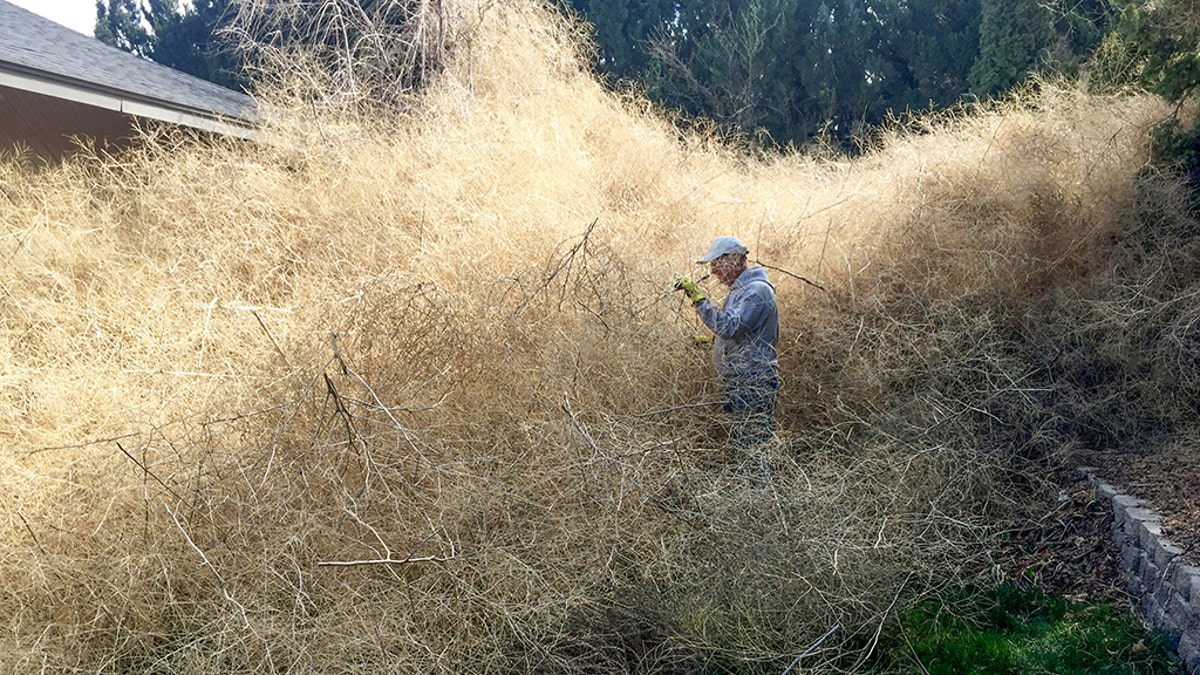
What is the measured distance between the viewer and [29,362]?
5.23 metres

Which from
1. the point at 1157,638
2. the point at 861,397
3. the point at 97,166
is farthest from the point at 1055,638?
the point at 97,166

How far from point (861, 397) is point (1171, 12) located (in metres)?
3.91

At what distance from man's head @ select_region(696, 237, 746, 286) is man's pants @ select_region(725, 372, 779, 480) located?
64cm

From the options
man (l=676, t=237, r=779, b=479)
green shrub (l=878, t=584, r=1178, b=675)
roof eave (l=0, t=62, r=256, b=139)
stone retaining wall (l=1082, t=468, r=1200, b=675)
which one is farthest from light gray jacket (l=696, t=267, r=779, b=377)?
roof eave (l=0, t=62, r=256, b=139)

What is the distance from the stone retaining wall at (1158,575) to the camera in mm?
3693

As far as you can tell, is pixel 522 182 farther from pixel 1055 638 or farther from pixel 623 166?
pixel 1055 638

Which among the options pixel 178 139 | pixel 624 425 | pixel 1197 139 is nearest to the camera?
pixel 624 425

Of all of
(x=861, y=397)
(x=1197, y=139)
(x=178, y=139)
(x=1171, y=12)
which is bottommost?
(x=178, y=139)

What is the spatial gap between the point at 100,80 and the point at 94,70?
0.62 meters

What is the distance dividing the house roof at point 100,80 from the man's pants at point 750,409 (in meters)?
6.25

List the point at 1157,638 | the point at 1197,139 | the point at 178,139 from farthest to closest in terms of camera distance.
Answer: the point at 178,139 → the point at 1197,139 → the point at 1157,638

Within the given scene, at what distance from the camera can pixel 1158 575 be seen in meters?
4.04

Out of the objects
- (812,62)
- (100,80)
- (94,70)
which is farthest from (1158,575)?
(812,62)

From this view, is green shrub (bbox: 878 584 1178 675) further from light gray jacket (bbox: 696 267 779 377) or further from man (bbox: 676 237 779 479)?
light gray jacket (bbox: 696 267 779 377)
